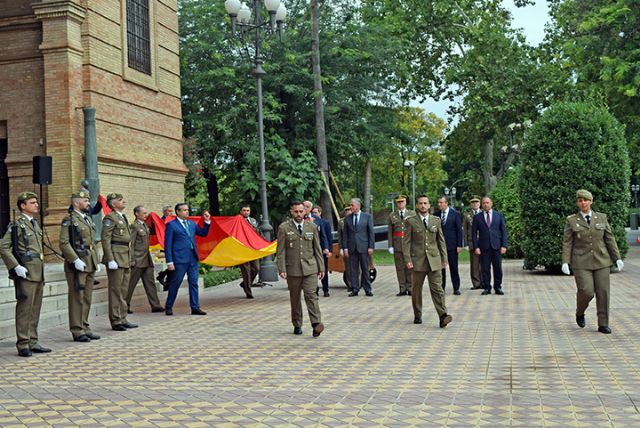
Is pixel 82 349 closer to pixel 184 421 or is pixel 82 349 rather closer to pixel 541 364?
pixel 184 421

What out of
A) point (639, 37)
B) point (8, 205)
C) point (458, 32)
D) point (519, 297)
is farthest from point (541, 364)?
point (458, 32)

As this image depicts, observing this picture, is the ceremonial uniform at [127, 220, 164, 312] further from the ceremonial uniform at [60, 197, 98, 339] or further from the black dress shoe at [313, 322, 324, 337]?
the black dress shoe at [313, 322, 324, 337]

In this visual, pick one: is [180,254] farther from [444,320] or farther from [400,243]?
[400,243]

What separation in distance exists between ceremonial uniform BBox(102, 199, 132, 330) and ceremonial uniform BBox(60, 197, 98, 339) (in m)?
0.94

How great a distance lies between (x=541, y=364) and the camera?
8.61 m

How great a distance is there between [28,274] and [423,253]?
5460 millimetres

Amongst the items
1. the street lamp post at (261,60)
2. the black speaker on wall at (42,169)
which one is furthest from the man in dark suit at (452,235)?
the black speaker on wall at (42,169)

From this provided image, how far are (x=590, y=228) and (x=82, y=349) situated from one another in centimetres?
689

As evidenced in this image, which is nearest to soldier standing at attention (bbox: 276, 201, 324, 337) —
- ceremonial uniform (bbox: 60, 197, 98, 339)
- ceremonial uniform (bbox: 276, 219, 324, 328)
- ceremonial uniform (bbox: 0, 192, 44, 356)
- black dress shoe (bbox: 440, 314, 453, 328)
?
ceremonial uniform (bbox: 276, 219, 324, 328)

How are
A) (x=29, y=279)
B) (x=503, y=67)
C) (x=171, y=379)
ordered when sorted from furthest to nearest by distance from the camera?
1. (x=503, y=67)
2. (x=29, y=279)
3. (x=171, y=379)

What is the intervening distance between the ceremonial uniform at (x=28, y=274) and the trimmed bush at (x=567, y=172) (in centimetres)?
1423

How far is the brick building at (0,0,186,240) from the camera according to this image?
1861cm

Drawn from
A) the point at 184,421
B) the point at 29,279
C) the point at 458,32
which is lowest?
the point at 184,421

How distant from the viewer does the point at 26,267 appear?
10125mm
